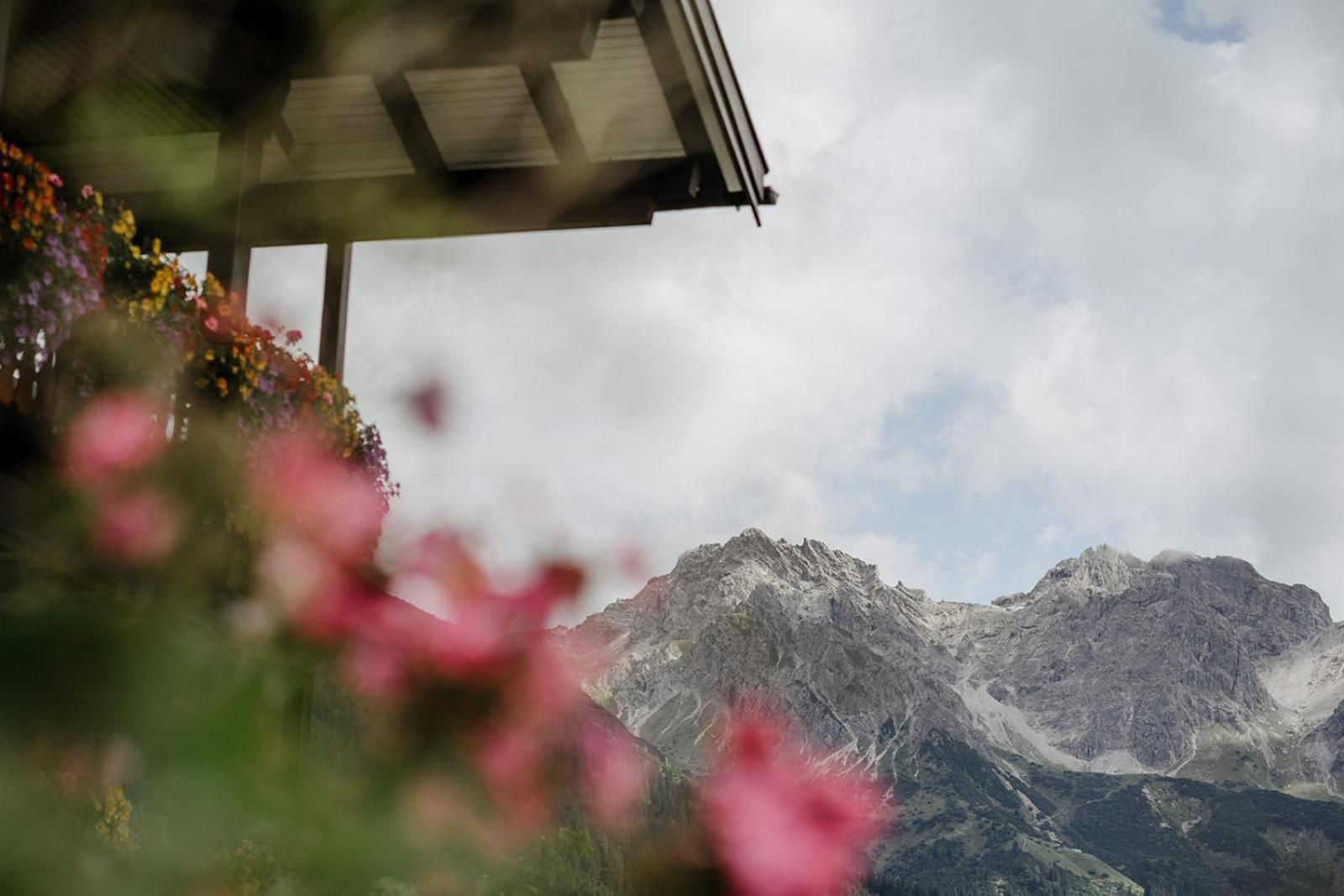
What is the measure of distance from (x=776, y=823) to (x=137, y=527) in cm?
473

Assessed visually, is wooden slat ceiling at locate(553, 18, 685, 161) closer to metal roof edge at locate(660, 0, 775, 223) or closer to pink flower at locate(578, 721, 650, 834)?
metal roof edge at locate(660, 0, 775, 223)

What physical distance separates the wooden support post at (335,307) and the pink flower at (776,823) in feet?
23.1

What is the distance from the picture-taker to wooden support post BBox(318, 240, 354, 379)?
27.9 ft

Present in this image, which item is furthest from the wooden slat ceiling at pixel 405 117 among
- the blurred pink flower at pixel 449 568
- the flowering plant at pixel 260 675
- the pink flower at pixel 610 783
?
the pink flower at pixel 610 783

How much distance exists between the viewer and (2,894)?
3.91 meters

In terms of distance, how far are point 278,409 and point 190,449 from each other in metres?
0.80

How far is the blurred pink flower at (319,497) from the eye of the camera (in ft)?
22.0

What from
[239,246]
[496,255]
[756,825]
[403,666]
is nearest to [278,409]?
[239,246]

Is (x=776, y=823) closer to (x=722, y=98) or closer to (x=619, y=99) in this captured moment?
(x=722, y=98)

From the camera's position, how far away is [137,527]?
223 inches

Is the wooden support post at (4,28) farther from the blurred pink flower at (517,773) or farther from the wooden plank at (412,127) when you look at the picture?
the blurred pink flower at (517,773)

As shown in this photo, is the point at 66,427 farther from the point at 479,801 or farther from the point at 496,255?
the point at 496,255

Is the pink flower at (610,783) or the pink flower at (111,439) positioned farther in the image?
the pink flower at (111,439)

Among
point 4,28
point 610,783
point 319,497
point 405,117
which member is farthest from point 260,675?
point 405,117
